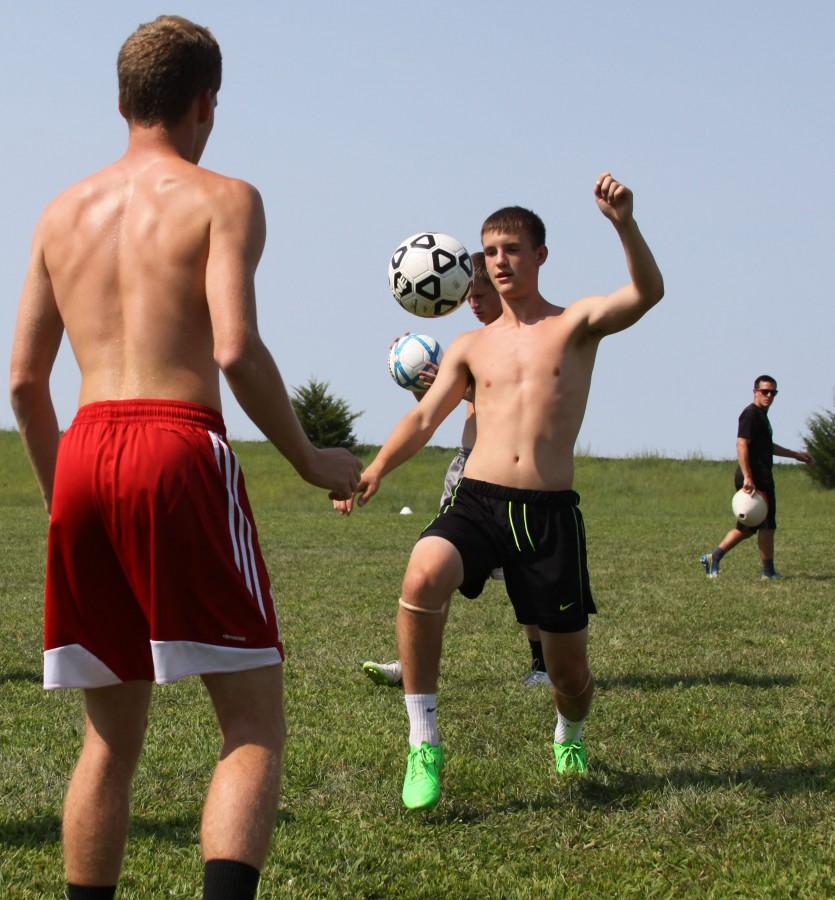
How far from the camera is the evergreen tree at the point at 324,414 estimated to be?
144 ft

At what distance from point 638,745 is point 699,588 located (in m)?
7.50

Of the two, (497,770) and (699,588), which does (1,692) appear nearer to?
(497,770)

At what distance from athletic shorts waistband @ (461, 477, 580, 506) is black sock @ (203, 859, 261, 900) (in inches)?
99.5

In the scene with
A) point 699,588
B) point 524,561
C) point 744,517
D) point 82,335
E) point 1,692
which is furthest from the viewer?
point 744,517

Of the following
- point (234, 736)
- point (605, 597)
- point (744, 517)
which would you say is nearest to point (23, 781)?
→ point (234, 736)

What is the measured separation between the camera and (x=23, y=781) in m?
5.08

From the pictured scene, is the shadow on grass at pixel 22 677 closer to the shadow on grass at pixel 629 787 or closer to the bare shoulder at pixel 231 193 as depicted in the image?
the shadow on grass at pixel 629 787

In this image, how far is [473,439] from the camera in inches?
287

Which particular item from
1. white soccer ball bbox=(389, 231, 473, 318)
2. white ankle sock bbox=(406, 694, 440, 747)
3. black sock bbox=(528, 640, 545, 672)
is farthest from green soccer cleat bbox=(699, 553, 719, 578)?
white ankle sock bbox=(406, 694, 440, 747)

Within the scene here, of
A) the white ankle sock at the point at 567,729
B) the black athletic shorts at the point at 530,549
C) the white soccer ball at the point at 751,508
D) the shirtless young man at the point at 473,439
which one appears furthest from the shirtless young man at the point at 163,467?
the white soccer ball at the point at 751,508

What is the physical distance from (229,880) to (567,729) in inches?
105

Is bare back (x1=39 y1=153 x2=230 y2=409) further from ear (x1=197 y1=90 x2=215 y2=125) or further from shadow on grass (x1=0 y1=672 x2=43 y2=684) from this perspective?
shadow on grass (x1=0 y1=672 x2=43 y2=684)

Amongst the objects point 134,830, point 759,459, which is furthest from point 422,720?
point 759,459

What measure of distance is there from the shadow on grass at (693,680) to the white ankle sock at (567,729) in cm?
212
